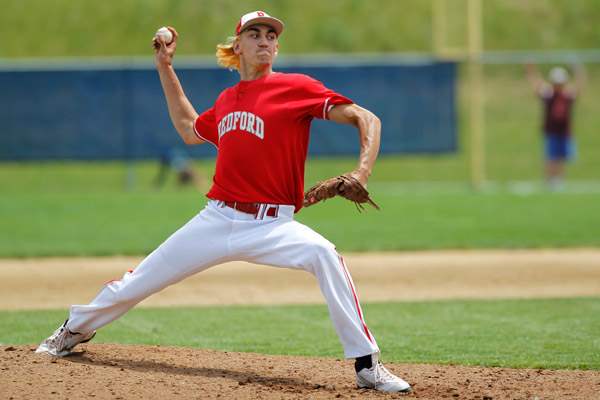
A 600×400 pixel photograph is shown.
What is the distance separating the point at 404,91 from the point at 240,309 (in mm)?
10129

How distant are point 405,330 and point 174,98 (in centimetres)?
256

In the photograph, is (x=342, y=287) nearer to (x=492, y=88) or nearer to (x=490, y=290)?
(x=490, y=290)

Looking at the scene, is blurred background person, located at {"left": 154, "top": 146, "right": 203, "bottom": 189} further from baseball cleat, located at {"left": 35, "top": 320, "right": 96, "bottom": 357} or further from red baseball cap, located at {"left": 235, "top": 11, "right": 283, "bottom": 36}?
red baseball cap, located at {"left": 235, "top": 11, "right": 283, "bottom": 36}

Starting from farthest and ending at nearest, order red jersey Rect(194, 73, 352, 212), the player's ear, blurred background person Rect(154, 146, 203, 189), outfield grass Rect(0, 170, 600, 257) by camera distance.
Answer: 1. blurred background person Rect(154, 146, 203, 189)
2. outfield grass Rect(0, 170, 600, 257)
3. the player's ear
4. red jersey Rect(194, 73, 352, 212)

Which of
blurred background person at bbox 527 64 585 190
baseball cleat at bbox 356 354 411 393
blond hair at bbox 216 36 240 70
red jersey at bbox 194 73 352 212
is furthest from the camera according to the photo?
blurred background person at bbox 527 64 585 190

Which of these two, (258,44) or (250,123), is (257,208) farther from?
(258,44)

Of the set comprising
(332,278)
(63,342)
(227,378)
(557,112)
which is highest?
(557,112)

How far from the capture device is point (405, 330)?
7422 millimetres

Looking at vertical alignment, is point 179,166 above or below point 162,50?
below

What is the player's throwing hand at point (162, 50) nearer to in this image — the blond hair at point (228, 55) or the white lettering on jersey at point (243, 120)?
the blond hair at point (228, 55)

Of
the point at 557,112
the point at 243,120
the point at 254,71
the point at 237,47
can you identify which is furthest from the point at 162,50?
the point at 557,112

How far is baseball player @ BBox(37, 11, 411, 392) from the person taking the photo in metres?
5.15

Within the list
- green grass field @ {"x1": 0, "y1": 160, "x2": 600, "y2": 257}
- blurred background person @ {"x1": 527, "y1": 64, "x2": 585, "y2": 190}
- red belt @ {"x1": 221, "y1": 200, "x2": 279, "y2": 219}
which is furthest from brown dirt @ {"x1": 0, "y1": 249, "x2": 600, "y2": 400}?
blurred background person @ {"x1": 527, "y1": 64, "x2": 585, "y2": 190}

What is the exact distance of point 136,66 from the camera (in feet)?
57.1
